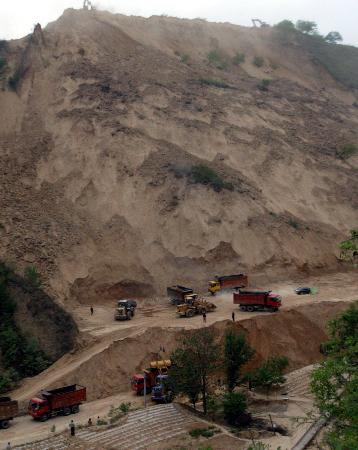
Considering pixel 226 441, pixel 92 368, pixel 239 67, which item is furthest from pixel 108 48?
pixel 226 441

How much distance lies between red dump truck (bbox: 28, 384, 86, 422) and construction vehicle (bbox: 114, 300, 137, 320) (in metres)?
7.99

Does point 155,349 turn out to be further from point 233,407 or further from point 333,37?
point 333,37

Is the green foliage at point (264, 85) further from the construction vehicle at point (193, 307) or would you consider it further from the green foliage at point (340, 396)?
the green foliage at point (340, 396)

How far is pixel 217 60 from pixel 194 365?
4490cm

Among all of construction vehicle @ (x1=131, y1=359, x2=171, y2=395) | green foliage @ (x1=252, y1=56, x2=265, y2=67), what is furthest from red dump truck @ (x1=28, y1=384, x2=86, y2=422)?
green foliage @ (x1=252, y1=56, x2=265, y2=67)

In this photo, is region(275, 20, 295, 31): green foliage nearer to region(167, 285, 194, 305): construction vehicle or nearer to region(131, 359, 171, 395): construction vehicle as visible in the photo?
region(167, 285, 194, 305): construction vehicle

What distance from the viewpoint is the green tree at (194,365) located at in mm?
23234

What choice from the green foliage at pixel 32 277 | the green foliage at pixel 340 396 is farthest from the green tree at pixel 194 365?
the green foliage at pixel 32 277

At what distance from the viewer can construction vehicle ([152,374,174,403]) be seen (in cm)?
2389

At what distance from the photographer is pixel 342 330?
709 inches

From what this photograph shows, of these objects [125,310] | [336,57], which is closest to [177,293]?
[125,310]

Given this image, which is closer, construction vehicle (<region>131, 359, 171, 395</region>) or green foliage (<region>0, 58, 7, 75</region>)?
construction vehicle (<region>131, 359, 171, 395</region>)

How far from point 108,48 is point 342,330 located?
41.9 metres

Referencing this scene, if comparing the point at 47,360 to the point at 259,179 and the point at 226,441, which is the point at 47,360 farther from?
the point at 259,179
